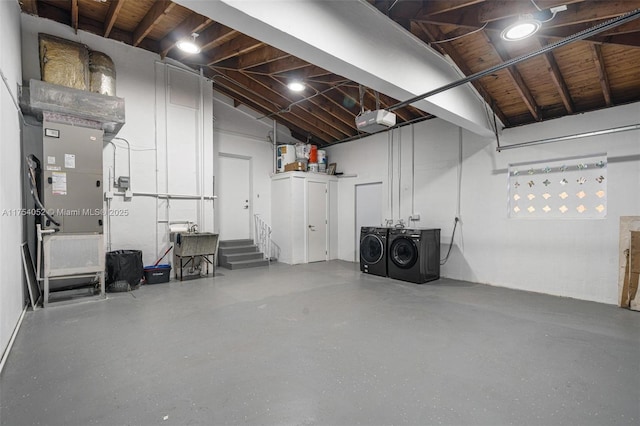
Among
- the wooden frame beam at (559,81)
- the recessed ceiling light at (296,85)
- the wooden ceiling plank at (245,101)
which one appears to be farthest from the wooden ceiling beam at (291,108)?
the wooden frame beam at (559,81)

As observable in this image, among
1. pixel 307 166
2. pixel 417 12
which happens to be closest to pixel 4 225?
pixel 417 12

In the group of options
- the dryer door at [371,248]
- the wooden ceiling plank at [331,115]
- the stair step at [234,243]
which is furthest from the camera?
the stair step at [234,243]

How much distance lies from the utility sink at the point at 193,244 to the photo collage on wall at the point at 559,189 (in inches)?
214

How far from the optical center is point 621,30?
3117 millimetres

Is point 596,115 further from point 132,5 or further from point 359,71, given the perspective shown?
point 132,5

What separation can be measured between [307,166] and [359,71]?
4.85 meters

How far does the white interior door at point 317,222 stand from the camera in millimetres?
7594

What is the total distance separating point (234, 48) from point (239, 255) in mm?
4159

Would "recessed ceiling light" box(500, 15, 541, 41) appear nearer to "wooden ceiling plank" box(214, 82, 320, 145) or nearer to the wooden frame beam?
the wooden frame beam

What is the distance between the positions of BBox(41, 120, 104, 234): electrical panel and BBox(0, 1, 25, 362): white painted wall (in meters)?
0.50

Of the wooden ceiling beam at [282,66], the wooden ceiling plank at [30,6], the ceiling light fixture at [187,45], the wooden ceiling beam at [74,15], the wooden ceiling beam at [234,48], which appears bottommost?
the wooden ceiling beam at [282,66]

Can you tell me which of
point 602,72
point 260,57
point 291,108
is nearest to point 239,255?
point 291,108

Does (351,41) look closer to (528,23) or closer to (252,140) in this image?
(528,23)

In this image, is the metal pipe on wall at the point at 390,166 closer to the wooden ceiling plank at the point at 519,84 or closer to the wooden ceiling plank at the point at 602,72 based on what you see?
the wooden ceiling plank at the point at 519,84
